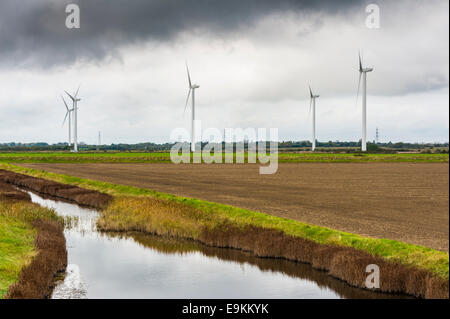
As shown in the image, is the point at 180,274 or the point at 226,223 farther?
the point at 226,223

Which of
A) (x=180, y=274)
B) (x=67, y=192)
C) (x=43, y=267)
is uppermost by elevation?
(x=67, y=192)

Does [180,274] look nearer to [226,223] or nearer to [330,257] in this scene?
[330,257]

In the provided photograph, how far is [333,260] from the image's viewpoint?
24.3 metres

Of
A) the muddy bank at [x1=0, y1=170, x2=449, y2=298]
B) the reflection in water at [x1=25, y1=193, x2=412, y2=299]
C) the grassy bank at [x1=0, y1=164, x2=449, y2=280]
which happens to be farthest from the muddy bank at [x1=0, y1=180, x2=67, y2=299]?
the grassy bank at [x1=0, y1=164, x2=449, y2=280]

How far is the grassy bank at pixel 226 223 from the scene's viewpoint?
2258cm

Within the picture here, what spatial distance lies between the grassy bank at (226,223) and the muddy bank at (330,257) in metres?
0.55

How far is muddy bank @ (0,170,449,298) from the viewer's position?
66.6ft

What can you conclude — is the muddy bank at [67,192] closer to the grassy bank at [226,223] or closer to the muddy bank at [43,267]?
the grassy bank at [226,223]

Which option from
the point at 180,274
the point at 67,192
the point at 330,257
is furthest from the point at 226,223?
the point at 67,192

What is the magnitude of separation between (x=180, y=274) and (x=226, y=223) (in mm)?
8927

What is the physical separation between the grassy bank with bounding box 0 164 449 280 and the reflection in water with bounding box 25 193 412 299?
222 cm

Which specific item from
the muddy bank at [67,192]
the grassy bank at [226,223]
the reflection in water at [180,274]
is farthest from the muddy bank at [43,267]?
the muddy bank at [67,192]

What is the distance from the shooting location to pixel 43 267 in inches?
924
